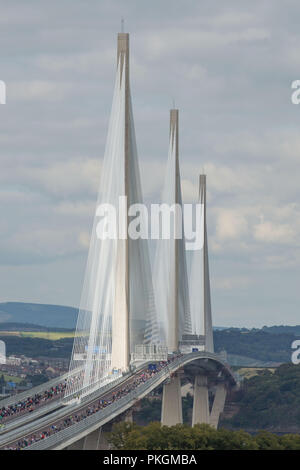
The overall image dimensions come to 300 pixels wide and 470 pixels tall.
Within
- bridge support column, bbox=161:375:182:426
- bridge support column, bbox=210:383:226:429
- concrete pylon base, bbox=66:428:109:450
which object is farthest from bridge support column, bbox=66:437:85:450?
bridge support column, bbox=210:383:226:429

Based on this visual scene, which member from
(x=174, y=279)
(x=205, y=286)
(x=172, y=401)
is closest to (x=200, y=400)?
(x=205, y=286)

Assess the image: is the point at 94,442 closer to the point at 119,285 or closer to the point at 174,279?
the point at 119,285

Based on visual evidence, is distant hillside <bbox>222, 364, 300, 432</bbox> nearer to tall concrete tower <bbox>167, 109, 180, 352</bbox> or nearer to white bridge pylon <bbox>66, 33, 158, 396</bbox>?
tall concrete tower <bbox>167, 109, 180, 352</bbox>

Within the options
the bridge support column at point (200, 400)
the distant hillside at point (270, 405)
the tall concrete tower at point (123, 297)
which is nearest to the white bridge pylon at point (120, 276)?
the tall concrete tower at point (123, 297)
